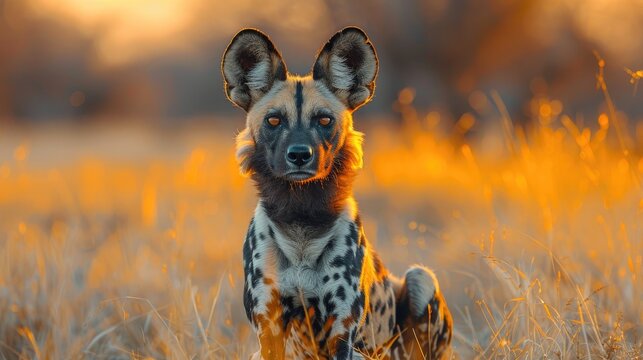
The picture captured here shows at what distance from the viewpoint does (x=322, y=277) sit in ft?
9.34

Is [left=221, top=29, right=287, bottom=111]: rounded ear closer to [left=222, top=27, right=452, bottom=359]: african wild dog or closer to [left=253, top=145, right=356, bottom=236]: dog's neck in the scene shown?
[left=222, top=27, right=452, bottom=359]: african wild dog

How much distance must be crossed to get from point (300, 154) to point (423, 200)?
16.2ft

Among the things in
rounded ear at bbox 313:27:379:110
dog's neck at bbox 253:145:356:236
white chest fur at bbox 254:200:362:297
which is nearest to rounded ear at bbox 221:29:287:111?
rounded ear at bbox 313:27:379:110

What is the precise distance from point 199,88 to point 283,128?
29591 mm

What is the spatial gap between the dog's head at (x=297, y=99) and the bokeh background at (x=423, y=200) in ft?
2.37

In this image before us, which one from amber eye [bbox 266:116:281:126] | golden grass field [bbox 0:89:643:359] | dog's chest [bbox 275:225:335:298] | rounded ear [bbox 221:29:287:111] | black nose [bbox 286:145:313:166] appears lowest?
golden grass field [bbox 0:89:643:359]

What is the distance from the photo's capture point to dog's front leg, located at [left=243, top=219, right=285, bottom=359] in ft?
9.27

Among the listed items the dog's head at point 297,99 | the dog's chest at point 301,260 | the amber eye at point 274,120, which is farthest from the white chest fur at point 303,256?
the amber eye at point 274,120

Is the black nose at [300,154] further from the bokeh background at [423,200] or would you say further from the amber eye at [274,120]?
the bokeh background at [423,200]

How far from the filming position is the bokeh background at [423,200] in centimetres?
361

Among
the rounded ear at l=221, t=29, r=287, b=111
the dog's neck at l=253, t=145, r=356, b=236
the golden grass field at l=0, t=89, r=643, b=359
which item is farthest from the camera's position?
the golden grass field at l=0, t=89, r=643, b=359

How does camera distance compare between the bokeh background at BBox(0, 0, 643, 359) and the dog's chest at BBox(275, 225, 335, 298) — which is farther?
the bokeh background at BBox(0, 0, 643, 359)

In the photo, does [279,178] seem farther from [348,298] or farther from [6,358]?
[6,358]

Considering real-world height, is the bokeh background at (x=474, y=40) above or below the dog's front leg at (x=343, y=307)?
above
